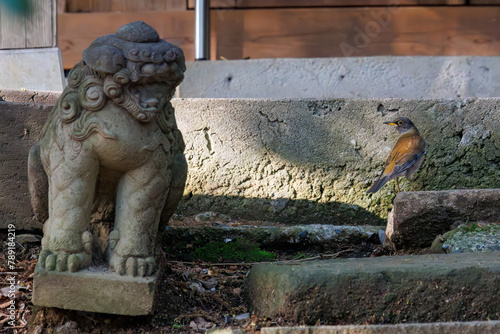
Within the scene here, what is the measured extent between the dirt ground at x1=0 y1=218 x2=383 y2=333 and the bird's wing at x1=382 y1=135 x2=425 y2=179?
2.02 ft

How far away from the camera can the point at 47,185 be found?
2.66 metres

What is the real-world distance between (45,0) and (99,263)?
2.90 meters

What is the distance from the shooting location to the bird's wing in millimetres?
3713

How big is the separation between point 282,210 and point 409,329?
1920 mm

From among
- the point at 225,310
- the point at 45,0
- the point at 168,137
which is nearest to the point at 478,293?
the point at 225,310

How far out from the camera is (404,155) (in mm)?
3705

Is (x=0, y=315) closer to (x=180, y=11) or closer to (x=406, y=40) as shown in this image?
(x=180, y=11)

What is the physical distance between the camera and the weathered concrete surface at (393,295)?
2.35 m

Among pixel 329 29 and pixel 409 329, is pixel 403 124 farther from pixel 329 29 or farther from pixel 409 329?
pixel 329 29

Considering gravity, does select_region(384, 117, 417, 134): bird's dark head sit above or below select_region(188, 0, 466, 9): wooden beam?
below

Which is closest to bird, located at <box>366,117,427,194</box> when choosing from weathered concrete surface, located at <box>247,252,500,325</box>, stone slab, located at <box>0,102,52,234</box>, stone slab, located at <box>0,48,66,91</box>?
weathered concrete surface, located at <box>247,252,500,325</box>

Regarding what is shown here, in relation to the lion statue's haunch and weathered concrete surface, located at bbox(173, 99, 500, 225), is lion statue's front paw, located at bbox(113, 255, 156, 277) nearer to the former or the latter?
the lion statue's haunch

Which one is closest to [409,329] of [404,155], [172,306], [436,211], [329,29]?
[172,306]

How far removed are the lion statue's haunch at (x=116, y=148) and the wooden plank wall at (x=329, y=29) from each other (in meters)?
3.59
